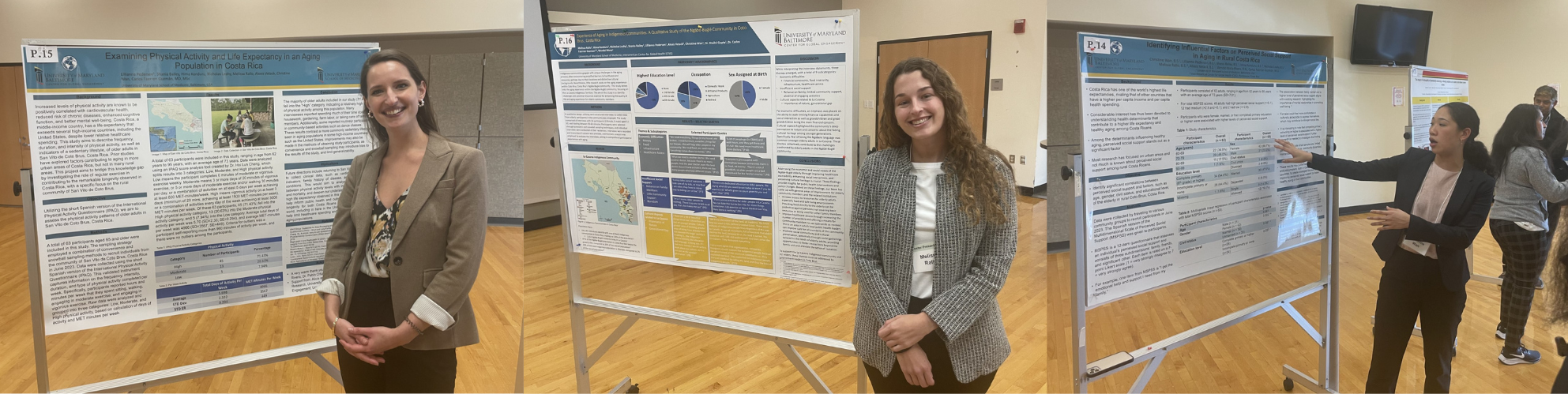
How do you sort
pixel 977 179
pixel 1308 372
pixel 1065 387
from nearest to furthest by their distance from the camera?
pixel 977 179 < pixel 1308 372 < pixel 1065 387

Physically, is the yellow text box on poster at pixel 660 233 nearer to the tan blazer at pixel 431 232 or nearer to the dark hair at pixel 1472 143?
the tan blazer at pixel 431 232

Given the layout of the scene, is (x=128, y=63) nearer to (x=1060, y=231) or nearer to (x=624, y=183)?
(x=624, y=183)

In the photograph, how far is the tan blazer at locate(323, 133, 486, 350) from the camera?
1521 mm

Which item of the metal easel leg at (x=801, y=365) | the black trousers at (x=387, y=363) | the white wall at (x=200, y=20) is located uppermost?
the white wall at (x=200, y=20)

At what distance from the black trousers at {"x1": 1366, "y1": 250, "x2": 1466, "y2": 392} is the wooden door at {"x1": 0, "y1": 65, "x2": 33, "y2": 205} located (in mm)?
3621

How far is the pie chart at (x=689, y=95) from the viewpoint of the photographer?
6.81ft

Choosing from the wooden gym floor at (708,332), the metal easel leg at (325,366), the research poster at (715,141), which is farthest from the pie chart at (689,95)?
the wooden gym floor at (708,332)

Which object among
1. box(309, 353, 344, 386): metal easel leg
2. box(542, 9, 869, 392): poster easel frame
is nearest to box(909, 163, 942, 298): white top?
box(542, 9, 869, 392): poster easel frame

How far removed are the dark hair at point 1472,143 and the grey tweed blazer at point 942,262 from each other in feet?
3.82

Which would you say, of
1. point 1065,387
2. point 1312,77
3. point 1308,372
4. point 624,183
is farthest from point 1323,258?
point 624,183

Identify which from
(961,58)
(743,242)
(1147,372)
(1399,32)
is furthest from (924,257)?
(961,58)

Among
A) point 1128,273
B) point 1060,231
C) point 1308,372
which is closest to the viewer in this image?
point 1128,273

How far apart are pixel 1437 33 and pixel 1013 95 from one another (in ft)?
6.59

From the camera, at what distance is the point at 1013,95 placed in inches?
144
